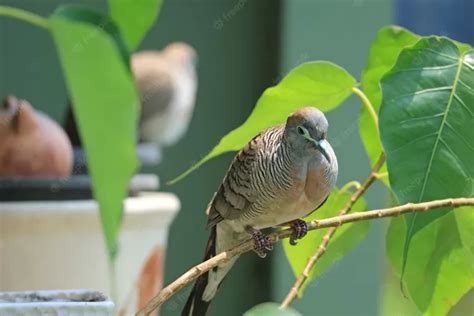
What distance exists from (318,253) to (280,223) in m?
0.12

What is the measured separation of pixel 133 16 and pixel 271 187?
35 centimetres

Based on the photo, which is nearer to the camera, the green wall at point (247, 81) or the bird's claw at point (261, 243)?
the bird's claw at point (261, 243)

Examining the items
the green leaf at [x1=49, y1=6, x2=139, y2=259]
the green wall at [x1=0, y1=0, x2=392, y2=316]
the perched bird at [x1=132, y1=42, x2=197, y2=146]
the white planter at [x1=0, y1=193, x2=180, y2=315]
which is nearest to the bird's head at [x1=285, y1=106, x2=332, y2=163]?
the green leaf at [x1=49, y1=6, x2=139, y2=259]

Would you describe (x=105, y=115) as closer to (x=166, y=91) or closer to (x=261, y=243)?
(x=261, y=243)

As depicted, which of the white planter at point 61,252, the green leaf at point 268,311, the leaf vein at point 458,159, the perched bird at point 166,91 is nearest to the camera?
the green leaf at point 268,311

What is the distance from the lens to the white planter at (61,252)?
3.99 feet

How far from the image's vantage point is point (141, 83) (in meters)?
2.04

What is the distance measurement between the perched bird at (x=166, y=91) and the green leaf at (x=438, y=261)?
1.41 metres

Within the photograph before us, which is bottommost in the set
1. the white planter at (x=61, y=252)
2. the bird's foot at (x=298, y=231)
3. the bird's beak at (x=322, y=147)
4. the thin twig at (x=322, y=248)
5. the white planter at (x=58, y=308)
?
the white planter at (x=61, y=252)

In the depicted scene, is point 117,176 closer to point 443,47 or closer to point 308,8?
point 443,47

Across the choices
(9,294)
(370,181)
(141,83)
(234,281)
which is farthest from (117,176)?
(141,83)

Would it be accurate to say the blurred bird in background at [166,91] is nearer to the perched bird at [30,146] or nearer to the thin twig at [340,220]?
the perched bird at [30,146]

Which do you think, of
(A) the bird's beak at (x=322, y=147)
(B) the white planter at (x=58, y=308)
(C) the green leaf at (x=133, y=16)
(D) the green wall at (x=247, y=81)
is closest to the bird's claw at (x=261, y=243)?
(A) the bird's beak at (x=322, y=147)

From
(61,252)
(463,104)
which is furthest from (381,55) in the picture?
(61,252)
